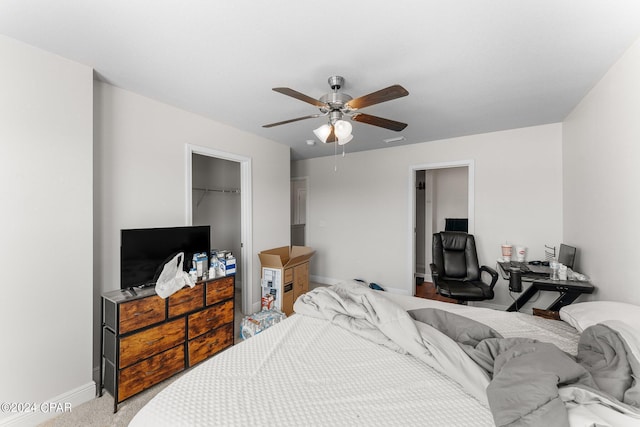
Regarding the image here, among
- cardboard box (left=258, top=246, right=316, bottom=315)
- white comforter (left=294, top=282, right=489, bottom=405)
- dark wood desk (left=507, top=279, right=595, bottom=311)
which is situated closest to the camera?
white comforter (left=294, top=282, right=489, bottom=405)

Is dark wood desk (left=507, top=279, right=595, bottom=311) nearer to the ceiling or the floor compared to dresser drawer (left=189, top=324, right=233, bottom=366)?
nearer to the ceiling

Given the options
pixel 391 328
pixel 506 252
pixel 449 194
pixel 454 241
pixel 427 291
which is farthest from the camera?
pixel 449 194

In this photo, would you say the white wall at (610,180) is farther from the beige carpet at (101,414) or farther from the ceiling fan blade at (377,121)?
the beige carpet at (101,414)

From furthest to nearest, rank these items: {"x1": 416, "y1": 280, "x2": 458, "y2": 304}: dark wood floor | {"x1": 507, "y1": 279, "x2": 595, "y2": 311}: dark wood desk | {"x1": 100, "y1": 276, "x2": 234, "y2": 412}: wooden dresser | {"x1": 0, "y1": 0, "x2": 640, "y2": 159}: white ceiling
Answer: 1. {"x1": 416, "y1": 280, "x2": 458, "y2": 304}: dark wood floor
2. {"x1": 507, "y1": 279, "x2": 595, "y2": 311}: dark wood desk
3. {"x1": 100, "y1": 276, "x2": 234, "y2": 412}: wooden dresser
4. {"x1": 0, "y1": 0, "x2": 640, "y2": 159}: white ceiling

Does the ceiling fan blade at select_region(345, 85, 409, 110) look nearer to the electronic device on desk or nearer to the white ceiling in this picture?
the white ceiling

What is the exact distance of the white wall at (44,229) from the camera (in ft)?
5.09

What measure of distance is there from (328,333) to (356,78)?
1830 mm

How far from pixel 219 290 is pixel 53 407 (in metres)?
1.25

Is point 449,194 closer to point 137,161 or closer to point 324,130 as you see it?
point 324,130

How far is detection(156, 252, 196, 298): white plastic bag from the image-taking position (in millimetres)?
1987

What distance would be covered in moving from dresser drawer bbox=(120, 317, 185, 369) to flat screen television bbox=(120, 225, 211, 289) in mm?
387

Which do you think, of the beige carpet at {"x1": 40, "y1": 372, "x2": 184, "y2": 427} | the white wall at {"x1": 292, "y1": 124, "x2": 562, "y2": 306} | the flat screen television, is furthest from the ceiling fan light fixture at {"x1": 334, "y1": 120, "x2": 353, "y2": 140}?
the beige carpet at {"x1": 40, "y1": 372, "x2": 184, "y2": 427}

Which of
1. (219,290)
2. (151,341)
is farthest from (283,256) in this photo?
(151,341)

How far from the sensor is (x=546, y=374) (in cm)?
86
